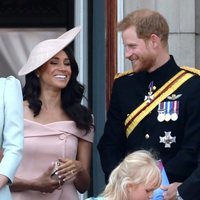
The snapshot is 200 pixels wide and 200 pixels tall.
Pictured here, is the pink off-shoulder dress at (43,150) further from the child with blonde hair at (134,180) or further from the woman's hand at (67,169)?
the child with blonde hair at (134,180)

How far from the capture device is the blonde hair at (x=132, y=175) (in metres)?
6.34

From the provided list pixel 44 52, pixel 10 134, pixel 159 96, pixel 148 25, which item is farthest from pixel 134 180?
pixel 44 52

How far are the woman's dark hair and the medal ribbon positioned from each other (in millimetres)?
294

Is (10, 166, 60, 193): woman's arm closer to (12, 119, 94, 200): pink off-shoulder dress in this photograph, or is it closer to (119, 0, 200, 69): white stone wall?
(12, 119, 94, 200): pink off-shoulder dress

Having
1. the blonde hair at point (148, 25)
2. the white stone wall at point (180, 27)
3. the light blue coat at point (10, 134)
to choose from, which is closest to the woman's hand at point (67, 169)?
the light blue coat at point (10, 134)

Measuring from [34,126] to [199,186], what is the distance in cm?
106

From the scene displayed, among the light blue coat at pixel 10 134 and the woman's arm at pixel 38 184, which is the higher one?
the light blue coat at pixel 10 134

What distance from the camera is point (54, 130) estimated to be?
734cm

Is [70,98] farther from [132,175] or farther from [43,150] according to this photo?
[132,175]

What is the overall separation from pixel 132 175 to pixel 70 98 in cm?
117

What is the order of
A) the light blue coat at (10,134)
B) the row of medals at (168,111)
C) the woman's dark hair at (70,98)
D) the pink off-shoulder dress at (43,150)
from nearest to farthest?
the light blue coat at (10,134) → the row of medals at (168,111) → the pink off-shoulder dress at (43,150) → the woman's dark hair at (70,98)

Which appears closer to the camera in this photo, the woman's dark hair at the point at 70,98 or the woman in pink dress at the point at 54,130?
the woman in pink dress at the point at 54,130

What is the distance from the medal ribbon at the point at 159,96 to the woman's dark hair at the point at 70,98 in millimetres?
294

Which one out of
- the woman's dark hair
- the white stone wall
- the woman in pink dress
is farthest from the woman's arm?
the white stone wall
